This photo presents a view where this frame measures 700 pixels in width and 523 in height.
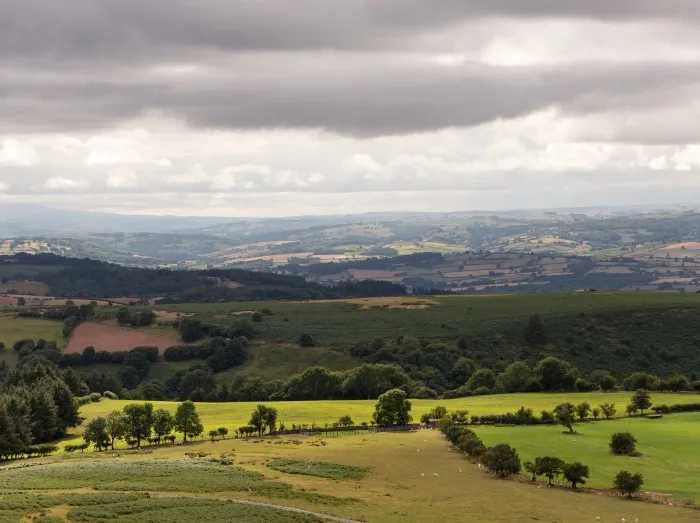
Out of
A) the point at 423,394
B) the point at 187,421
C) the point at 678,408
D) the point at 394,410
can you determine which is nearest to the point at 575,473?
the point at 394,410

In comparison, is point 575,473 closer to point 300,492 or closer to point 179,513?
point 300,492

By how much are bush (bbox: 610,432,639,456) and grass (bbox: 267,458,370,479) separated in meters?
34.6

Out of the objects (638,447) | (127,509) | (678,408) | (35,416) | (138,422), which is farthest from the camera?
(678,408)

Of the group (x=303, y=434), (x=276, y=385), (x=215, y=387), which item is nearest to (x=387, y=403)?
(x=303, y=434)

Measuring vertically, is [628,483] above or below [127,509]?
below

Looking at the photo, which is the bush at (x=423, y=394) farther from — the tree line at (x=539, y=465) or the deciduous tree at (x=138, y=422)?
the deciduous tree at (x=138, y=422)

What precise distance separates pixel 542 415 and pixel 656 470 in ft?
112

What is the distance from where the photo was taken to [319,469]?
90375 mm

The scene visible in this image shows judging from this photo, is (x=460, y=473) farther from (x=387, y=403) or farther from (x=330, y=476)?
(x=387, y=403)

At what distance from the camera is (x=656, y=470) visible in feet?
301

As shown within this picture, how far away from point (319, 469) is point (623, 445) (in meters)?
41.3

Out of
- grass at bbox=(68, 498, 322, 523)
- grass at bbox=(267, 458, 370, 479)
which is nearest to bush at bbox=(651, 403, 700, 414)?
grass at bbox=(267, 458, 370, 479)

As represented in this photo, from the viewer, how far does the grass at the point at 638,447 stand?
87.4 m

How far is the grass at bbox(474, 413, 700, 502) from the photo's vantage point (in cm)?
8738
